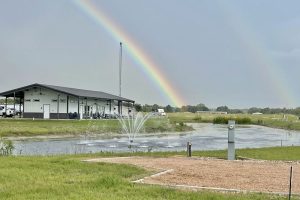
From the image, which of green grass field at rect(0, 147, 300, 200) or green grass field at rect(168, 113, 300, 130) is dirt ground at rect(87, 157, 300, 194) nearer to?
green grass field at rect(0, 147, 300, 200)

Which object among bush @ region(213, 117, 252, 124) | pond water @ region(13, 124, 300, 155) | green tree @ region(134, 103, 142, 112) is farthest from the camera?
green tree @ region(134, 103, 142, 112)

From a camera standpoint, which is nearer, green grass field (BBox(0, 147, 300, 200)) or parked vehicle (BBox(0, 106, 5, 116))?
green grass field (BBox(0, 147, 300, 200))

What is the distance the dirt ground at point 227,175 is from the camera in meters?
11.4

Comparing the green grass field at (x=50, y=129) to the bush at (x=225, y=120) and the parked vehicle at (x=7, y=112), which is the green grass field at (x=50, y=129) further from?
the bush at (x=225, y=120)

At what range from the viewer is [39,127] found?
48156mm

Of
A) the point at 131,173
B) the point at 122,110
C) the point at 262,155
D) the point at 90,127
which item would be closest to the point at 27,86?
the point at 90,127

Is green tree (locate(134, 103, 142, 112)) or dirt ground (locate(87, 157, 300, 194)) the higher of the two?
green tree (locate(134, 103, 142, 112))

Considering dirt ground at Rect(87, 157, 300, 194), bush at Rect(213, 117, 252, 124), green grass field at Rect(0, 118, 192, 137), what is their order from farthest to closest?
bush at Rect(213, 117, 252, 124), green grass field at Rect(0, 118, 192, 137), dirt ground at Rect(87, 157, 300, 194)

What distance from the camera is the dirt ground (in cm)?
1140

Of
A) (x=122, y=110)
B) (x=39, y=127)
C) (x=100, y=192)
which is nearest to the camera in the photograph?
(x=100, y=192)

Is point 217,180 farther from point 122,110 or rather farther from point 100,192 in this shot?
point 122,110

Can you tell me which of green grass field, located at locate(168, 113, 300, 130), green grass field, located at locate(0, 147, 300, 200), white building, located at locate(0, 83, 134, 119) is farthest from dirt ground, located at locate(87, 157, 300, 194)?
green grass field, located at locate(168, 113, 300, 130)

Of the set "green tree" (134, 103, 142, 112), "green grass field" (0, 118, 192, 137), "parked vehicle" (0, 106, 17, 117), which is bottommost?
"green grass field" (0, 118, 192, 137)

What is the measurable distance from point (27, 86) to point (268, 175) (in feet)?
182
